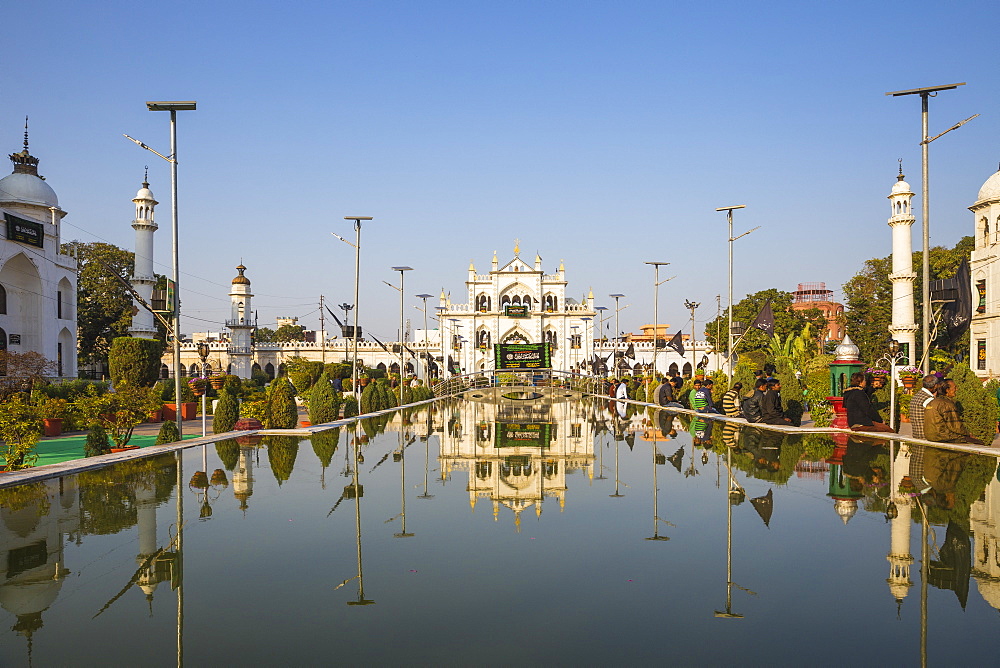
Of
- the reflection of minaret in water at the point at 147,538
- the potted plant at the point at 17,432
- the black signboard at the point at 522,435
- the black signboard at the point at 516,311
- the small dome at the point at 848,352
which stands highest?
the black signboard at the point at 516,311

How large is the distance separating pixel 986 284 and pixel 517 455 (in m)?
33.3

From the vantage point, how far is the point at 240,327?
75562mm

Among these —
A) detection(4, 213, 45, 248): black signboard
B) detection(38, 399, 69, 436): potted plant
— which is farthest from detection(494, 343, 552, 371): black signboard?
detection(38, 399, 69, 436): potted plant

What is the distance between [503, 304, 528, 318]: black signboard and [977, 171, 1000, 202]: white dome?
53076 mm

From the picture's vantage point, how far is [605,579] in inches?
265

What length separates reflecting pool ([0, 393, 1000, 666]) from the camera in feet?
16.9

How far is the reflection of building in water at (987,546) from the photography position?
6270 millimetres

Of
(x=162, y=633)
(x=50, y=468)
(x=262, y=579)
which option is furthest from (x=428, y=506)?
(x=50, y=468)

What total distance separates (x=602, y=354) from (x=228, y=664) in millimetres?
82857

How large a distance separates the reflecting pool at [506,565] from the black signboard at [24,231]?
34.4 meters

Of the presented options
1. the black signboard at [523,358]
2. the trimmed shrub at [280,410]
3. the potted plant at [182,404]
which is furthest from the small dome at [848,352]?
the black signboard at [523,358]

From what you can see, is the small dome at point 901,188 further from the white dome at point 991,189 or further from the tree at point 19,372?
the tree at point 19,372

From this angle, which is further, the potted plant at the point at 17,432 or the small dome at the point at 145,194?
the small dome at the point at 145,194

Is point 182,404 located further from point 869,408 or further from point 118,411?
point 869,408
